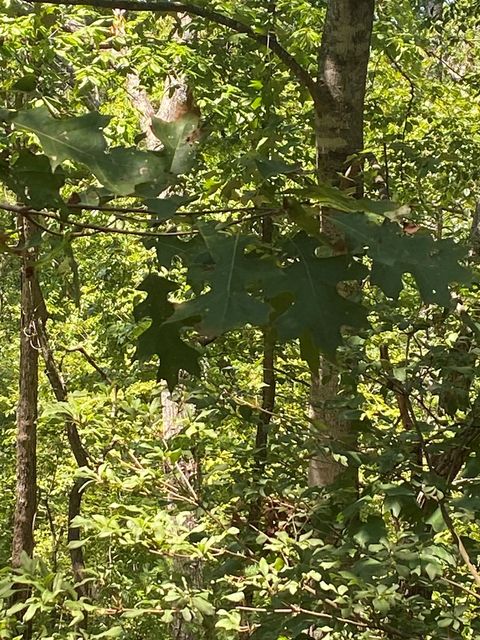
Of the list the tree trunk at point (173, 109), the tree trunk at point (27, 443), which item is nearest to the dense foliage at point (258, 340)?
the tree trunk at point (173, 109)

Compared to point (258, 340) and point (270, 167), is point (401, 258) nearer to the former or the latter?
point (270, 167)

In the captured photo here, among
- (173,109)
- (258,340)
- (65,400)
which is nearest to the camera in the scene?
(258,340)

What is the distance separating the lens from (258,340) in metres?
3.92

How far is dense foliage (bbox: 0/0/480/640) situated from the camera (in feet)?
2.52

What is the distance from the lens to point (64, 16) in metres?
5.03

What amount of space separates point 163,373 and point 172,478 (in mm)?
1739

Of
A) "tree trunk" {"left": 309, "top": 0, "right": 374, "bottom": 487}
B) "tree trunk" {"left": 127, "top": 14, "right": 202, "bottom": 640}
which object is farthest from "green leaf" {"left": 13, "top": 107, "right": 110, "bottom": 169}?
"tree trunk" {"left": 127, "top": 14, "right": 202, "bottom": 640}

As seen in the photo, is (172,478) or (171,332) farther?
(172,478)

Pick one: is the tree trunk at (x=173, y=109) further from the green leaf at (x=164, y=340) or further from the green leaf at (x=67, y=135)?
the green leaf at (x=67, y=135)

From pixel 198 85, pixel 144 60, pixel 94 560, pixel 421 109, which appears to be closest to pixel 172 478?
pixel 198 85

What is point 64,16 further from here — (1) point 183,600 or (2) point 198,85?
(1) point 183,600

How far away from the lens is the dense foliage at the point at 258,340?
0.77m

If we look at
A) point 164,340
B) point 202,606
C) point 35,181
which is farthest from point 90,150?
point 202,606

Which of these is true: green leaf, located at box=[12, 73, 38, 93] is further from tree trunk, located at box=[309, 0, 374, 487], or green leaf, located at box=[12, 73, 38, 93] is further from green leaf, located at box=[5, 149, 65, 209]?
tree trunk, located at box=[309, 0, 374, 487]
